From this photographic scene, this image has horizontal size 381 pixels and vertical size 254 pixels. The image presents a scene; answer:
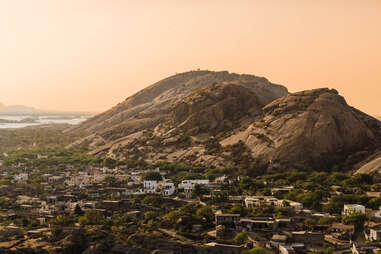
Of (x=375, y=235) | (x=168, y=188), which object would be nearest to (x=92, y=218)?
(x=168, y=188)

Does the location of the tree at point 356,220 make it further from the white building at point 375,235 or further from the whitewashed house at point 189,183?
the whitewashed house at point 189,183

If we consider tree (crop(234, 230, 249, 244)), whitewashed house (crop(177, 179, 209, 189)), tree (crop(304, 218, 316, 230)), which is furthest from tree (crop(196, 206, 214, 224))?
whitewashed house (crop(177, 179, 209, 189))

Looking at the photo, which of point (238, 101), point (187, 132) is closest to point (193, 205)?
point (187, 132)

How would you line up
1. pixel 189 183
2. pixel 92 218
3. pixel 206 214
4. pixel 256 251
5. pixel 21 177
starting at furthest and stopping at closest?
pixel 21 177 → pixel 189 183 → pixel 206 214 → pixel 92 218 → pixel 256 251

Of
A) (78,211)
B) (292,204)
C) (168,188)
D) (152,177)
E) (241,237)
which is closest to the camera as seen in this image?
(241,237)

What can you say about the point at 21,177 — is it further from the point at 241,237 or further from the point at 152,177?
the point at 241,237
